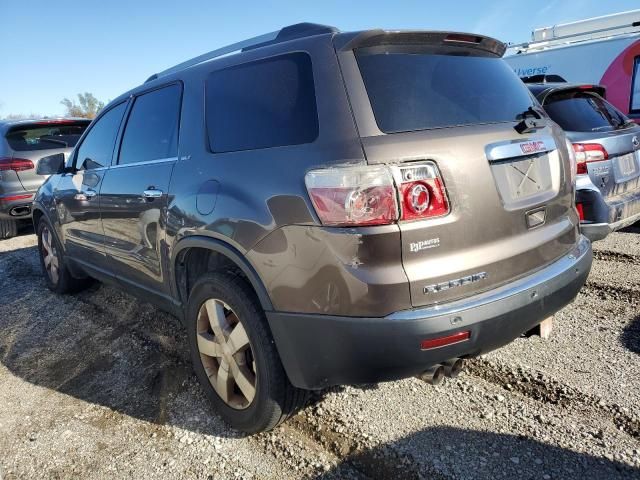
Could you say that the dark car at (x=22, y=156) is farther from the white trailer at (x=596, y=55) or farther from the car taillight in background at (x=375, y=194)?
the white trailer at (x=596, y=55)

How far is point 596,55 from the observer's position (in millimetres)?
9508

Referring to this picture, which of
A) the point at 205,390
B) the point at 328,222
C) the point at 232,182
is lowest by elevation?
the point at 205,390

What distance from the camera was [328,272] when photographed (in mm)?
1897

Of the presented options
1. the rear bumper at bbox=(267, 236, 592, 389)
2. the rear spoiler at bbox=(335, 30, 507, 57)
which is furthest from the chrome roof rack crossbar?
the rear bumper at bbox=(267, 236, 592, 389)

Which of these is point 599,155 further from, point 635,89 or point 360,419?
point 635,89

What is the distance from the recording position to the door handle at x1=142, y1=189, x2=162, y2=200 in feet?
9.16

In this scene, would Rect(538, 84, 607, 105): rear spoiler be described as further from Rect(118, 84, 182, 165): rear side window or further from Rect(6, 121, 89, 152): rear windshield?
Rect(6, 121, 89, 152): rear windshield

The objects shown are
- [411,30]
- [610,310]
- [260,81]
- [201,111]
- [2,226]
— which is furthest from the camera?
[2,226]

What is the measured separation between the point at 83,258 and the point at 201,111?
2.17 metres

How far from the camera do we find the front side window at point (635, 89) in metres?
8.92

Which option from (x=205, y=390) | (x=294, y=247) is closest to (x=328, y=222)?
(x=294, y=247)

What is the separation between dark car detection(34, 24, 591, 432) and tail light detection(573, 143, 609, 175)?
169cm

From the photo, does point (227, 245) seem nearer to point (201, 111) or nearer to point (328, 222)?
point (328, 222)

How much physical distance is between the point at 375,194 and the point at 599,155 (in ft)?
10.2
